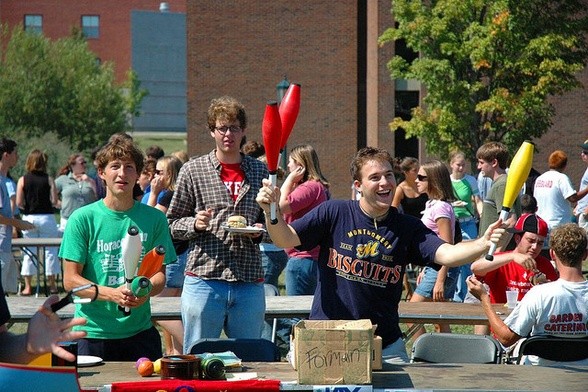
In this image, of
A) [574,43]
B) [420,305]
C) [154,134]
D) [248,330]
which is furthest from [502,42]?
[154,134]

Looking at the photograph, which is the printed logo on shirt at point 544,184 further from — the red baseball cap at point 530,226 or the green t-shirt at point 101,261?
the green t-shirt at point 101,261

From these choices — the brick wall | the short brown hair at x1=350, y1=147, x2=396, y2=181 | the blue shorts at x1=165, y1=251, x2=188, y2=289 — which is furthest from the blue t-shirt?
the brick wall

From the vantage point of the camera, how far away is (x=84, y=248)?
541 centimetres

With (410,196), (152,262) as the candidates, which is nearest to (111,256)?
(152,262)

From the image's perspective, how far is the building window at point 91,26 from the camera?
6844cm

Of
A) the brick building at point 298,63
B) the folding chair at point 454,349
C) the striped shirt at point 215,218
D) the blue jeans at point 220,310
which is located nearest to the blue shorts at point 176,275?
the striped shirt at point 215,218

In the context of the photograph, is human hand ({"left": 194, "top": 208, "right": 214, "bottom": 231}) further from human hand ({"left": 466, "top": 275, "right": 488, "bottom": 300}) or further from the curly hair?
the curly hair

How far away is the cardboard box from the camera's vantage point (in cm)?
452

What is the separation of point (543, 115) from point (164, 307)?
17.2 m

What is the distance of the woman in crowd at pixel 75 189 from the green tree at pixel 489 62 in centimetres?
1103

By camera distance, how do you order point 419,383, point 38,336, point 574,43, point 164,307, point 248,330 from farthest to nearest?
point 574,43 < point 164,307 < point 248,330 < point 419,383 < point 38,336

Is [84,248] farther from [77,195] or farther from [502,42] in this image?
[502,42]

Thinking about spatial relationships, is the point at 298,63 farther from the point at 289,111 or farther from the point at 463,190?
the point at 289,111

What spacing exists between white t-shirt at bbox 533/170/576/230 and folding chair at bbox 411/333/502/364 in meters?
7.61
